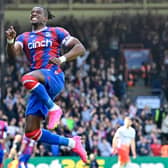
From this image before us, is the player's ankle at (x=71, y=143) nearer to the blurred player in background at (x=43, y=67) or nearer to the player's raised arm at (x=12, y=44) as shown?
the blurred player in background at (x=43, y=67)

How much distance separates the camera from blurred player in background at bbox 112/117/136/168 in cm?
2250

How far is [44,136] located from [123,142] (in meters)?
9.94

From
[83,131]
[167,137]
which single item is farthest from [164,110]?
[83,131]

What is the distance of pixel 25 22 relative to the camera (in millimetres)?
36094

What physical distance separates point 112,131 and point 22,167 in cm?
632

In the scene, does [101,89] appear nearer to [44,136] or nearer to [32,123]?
[44,136]

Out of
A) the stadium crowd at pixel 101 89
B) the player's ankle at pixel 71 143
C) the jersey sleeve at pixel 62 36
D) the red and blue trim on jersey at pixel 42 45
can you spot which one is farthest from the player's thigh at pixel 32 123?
the stadium crowd at pixel 101 89

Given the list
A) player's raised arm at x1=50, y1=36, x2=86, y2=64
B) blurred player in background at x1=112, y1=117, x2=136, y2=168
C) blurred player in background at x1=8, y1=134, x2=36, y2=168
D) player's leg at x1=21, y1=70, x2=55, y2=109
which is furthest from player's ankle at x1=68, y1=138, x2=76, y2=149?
blurred player in background at x1=112, y1=117, x2=136, y2=168

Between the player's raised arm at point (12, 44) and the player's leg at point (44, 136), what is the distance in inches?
37.9

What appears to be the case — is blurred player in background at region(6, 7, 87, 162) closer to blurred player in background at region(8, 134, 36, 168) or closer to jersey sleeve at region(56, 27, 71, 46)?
Result: jersey sleeve at region(56, 27, 71, 46)

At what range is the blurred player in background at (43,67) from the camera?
504 inches

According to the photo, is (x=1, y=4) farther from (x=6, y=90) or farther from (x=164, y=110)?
(x=164, y=110)

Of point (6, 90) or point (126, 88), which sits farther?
point (126, 88)

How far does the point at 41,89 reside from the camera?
1276 centimetres
